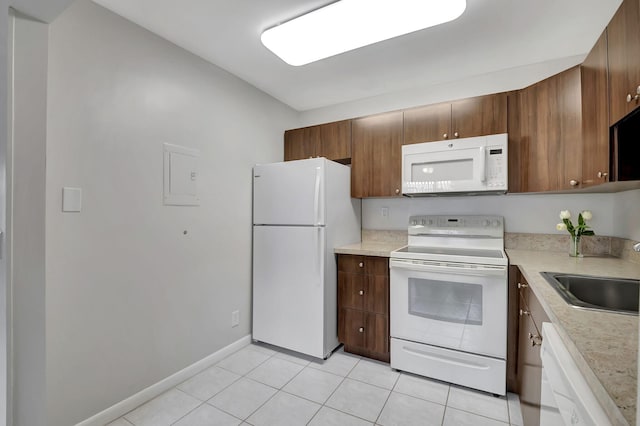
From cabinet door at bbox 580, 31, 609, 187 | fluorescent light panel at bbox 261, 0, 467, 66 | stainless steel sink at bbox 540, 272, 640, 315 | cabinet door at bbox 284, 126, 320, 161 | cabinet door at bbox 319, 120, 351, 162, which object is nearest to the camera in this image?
stainless steel sink at bbox 540, 272, 640, 315

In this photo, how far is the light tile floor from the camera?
1669mm

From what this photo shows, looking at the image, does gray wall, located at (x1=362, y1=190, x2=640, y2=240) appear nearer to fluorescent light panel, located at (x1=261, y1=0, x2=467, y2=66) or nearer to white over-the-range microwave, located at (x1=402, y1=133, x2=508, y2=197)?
white over-the-range microwave, located at (x1=402, y1=133, x2=508, y2=197)

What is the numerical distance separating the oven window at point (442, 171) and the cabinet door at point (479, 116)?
0.81 ft

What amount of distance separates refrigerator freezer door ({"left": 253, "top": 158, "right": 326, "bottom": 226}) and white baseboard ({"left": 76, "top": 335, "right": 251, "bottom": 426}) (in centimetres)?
112

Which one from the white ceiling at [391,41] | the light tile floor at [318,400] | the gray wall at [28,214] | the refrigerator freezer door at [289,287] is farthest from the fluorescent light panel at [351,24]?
the light tile floor at [318,400]

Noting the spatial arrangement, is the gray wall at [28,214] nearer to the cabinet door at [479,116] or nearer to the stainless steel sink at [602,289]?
the stainless steel sink at [602,289]

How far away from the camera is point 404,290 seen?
6.98 ft

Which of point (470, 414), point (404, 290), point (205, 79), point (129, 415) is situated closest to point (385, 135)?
point (404, 290)

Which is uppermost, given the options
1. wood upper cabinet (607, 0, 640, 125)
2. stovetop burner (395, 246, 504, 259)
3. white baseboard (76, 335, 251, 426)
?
wood upper cabinet (607, 0, 640, 125)

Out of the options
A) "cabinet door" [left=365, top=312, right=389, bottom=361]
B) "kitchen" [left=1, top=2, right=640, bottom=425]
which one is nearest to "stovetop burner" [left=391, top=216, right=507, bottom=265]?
"kitchen" [left=1, top=2, right=640, bottom=425]

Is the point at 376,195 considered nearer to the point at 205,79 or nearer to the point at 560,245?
the point at 560,245

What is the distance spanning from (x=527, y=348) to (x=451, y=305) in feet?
1.76

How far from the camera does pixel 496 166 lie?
2.09 m

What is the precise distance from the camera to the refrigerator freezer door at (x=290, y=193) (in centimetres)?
234
